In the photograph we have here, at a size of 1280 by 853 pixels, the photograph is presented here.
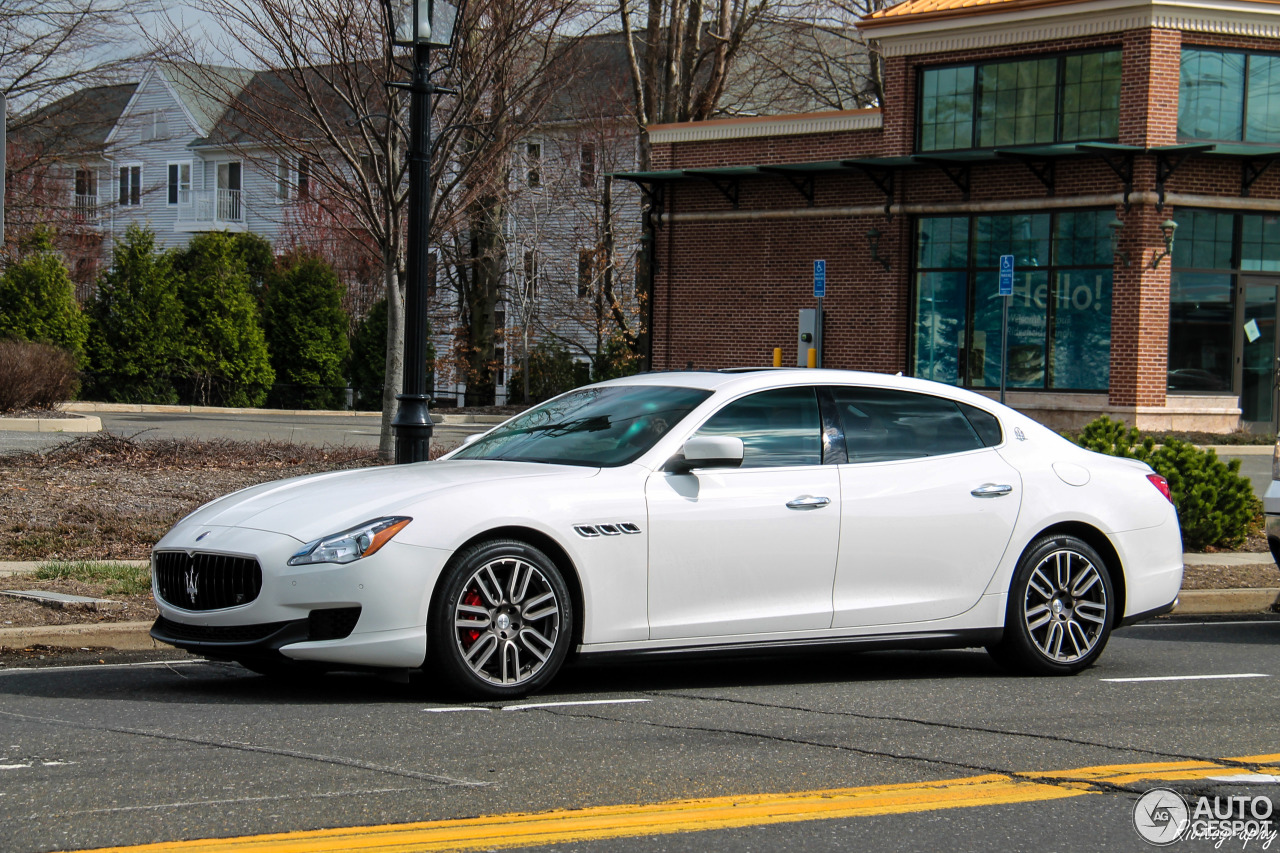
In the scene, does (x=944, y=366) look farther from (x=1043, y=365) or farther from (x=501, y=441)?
(x=501, y=441)

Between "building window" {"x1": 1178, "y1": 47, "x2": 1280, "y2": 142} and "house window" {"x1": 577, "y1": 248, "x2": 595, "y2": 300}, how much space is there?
16.9m

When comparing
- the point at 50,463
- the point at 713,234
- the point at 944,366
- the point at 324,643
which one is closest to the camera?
the point at 324,643

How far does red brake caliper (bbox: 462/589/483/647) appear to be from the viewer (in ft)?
21.0

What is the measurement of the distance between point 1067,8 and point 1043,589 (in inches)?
842

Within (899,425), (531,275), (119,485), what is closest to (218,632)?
(899,425)

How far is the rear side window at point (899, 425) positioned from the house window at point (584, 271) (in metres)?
31.4

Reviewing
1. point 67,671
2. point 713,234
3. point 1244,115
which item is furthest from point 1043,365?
point 67,671

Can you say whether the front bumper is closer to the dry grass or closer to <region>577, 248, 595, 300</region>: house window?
the dry grass

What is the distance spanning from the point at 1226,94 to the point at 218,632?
80.6 ft

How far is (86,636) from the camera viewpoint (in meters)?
8.30

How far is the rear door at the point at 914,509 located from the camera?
7324 millimetres

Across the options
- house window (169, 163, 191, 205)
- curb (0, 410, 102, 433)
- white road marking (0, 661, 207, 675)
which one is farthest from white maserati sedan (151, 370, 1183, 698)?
house window (169, 163, 191, 205)

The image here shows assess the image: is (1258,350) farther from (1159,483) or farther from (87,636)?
(87,636)

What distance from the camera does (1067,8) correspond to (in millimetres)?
26688
